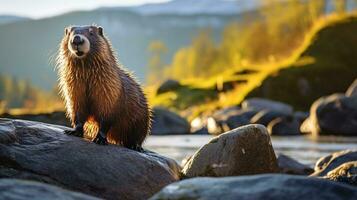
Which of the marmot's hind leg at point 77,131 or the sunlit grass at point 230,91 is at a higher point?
the marmot's hind leg at point 77,131

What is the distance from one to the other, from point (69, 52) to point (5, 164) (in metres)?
2.07

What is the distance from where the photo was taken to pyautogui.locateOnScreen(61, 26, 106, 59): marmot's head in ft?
28.9

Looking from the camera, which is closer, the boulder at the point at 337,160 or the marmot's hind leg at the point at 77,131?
the marmot's hind leg at the point at 77,131

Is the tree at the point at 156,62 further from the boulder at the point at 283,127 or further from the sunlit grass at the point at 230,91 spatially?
the boulder at the point at 283,127

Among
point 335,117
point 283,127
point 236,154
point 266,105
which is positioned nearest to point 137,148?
point 236,154

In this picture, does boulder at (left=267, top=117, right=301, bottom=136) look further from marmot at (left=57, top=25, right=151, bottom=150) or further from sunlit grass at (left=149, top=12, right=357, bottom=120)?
marmot at (left=57, top=25, right=151, bottom=150)

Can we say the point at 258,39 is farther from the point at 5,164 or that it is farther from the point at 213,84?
the point at 5,164

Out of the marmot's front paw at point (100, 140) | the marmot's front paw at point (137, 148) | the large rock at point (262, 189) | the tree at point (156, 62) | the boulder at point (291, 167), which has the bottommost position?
the tree at point (156, 62)

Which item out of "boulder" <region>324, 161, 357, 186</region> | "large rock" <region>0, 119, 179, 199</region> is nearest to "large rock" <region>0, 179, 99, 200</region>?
"large rock" <region>0, 119, 179, 199</region>

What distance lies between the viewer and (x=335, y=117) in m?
32.8

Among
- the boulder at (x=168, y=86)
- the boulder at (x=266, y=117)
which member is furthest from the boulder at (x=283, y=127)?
the boulder at (x=168, y=86)

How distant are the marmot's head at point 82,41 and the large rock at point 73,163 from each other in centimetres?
108

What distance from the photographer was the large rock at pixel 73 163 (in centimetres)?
770

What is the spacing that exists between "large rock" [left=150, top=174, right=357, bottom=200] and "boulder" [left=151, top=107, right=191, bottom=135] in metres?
29.7
